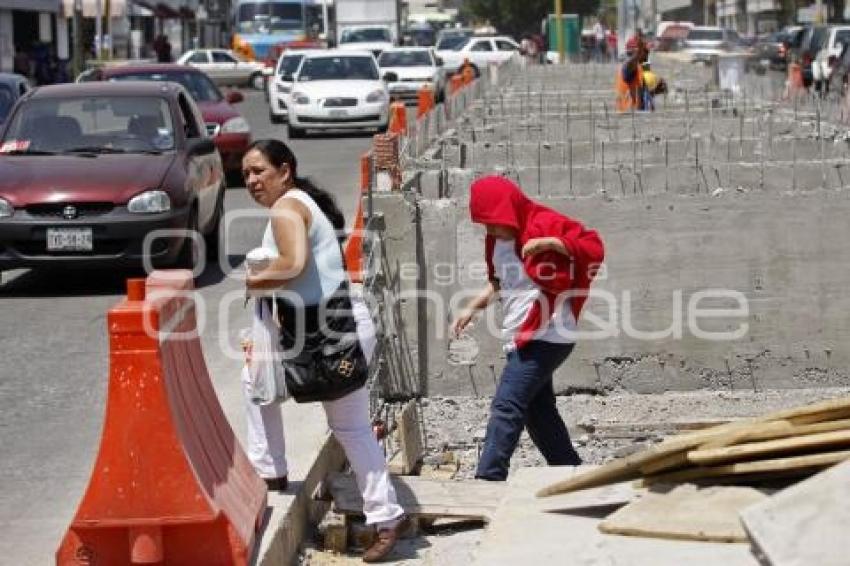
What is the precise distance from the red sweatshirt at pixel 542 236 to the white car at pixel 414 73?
35132 millimetres

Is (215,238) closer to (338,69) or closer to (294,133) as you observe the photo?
(294,133)

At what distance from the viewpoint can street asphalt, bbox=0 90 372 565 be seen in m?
7.59

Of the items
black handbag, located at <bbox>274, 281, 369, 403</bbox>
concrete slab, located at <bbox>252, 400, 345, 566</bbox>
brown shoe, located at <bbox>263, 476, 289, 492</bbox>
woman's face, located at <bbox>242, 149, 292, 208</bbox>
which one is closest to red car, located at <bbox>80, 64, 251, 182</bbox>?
concrete slab, located at <bbox>252, 400, 345, 566</bbox>

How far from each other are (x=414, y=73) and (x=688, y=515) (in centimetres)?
3838

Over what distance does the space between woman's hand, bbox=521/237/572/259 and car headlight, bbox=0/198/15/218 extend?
7519 millimetres

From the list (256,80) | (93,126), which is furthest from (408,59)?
(93,126)

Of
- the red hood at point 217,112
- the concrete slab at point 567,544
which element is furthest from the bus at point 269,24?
the concrete slab at point 567,544

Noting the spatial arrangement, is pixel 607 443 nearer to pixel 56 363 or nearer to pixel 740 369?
pixel 740 369

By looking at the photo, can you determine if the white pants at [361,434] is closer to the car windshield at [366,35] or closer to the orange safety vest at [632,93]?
the orange safety vest at [632,93]

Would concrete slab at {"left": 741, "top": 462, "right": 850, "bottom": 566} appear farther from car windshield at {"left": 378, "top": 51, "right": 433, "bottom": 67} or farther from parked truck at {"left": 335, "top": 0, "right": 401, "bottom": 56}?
parked truck at {"left": 335, "top": 0, "right": 401, "bottom": 56}

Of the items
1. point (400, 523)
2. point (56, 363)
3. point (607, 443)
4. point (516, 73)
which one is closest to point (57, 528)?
point (400, 523)

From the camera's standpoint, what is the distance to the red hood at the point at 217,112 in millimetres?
23013

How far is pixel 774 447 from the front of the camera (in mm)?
5895

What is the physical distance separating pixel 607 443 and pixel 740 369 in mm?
1228
